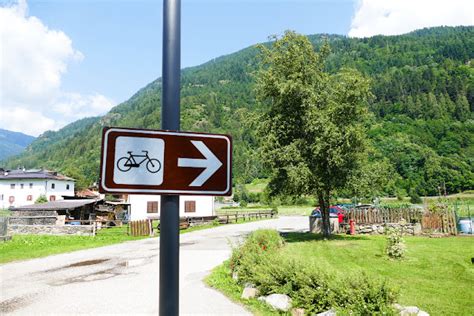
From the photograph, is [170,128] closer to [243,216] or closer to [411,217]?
[411,217]

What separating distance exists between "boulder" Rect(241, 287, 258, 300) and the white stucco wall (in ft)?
259

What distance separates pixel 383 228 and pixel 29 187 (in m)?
80.1

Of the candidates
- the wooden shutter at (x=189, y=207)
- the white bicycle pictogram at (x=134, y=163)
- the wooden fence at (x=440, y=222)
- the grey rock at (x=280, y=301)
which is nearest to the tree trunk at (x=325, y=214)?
the wooden fence at (x=440, y=222)

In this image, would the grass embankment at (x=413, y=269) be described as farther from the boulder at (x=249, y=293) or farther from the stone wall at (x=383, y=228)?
the stone wall at (x=383, y=228)

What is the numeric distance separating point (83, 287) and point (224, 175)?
9.44m

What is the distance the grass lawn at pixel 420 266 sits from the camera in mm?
7595

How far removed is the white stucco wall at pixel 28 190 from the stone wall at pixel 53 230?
163 feet

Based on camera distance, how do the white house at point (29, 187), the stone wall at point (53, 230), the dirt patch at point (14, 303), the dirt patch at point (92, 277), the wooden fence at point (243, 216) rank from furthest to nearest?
1. the white house at point (29, 187)
2. the wooden fence at point (243, 216)
3. the stone wall at point (53, 230)
4. the dirt patch at point (92, 277)
5. the dirt patch at point (14, 303)

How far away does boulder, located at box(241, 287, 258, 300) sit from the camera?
26.6 ft

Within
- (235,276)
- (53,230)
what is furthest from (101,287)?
(53,230)

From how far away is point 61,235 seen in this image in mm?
28828

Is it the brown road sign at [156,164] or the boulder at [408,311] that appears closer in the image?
the brown road sign at [156,164]

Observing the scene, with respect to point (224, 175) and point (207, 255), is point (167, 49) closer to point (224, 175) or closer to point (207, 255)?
point (224, 175)

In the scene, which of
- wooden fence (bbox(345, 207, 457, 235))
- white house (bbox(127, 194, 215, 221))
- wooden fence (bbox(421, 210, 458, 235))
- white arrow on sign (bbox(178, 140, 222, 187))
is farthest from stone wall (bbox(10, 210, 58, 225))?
white arrow on sign (bbox(178, 140, 222, 187))
